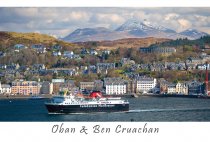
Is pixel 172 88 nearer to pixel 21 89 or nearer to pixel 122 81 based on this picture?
pixel 122 81

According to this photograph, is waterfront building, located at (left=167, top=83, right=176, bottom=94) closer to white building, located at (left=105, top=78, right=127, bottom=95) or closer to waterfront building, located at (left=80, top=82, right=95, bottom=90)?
white building, located at (left=105, top=78, right=127, bottom=95)

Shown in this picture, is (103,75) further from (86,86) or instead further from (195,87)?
(195,87)

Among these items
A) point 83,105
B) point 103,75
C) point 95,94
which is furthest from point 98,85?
point 83,105

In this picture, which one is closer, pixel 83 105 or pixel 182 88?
pixel 83 105

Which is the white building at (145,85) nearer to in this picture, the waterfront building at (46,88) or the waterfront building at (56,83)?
the waterfront building at (56,83)

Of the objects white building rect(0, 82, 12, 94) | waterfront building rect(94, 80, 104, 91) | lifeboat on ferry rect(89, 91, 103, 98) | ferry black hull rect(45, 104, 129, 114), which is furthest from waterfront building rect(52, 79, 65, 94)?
ferry black hull rect(45, 104, 129, 114)

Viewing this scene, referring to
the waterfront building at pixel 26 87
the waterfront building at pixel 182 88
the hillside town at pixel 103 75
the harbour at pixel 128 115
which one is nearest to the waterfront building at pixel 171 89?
the hillside town at pixel 103 75

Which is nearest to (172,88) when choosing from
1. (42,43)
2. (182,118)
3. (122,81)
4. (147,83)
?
(147,83)
